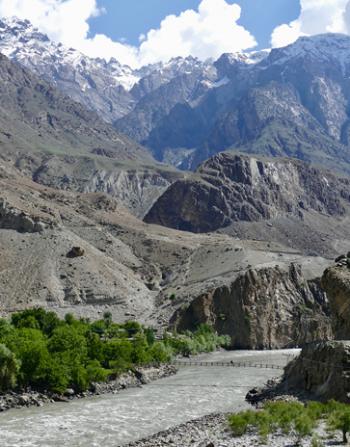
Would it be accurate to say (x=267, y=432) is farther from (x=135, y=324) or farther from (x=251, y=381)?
(x=135, y=324)

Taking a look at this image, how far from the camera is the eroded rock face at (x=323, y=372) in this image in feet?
217

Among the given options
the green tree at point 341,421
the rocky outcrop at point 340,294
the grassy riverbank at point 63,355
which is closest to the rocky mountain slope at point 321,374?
the rocky outcrop at point 340,294

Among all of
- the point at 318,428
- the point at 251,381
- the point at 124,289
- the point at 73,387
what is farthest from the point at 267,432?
the point at 124,289

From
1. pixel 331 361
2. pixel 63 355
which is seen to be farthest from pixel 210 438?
pixel 63 355

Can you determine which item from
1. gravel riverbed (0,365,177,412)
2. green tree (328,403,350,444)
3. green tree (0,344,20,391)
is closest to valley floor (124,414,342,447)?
green tree (328,403,350,444)

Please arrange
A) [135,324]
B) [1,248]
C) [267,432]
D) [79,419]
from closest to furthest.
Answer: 1. [267,432]
2. [79,419]
3. [135,324]
4. [1,248]

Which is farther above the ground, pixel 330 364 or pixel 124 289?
pixel 124 289

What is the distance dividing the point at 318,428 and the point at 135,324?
103242 mm

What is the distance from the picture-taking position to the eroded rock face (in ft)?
217

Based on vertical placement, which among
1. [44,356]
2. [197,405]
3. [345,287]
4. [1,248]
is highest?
[1,248]

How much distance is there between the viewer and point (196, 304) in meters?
175

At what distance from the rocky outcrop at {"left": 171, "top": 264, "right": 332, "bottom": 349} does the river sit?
65.5m

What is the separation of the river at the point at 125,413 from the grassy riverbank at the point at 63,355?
186 inches

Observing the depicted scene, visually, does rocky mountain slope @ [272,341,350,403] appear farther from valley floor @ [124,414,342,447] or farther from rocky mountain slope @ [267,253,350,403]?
valley floor @ [124,414,342,447]
